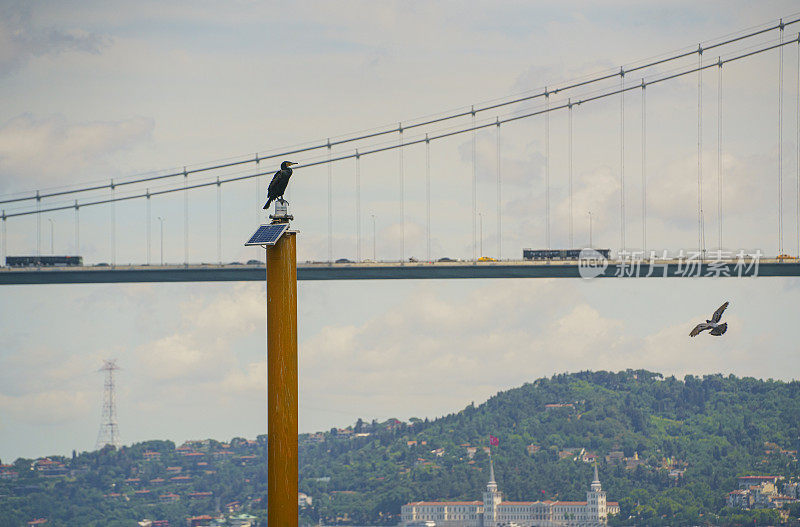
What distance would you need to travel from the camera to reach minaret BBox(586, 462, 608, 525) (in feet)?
307

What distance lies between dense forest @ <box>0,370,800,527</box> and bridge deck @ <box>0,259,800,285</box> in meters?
45.1

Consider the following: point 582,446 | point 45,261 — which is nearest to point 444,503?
point 582,446

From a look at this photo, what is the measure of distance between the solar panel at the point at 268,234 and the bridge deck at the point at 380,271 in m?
34.7

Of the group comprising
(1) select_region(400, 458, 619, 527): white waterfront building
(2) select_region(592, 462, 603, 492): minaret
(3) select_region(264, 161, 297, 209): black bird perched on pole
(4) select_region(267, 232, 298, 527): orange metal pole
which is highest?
(3) select_region(264, 161, 297, 209): black bird perched on pole

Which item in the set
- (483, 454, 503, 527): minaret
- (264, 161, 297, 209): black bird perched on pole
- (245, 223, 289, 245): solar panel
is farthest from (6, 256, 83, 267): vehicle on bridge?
(483, 454, 503, 527): minaret

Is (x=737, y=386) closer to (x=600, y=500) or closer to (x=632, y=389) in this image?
(x=632, y=389)

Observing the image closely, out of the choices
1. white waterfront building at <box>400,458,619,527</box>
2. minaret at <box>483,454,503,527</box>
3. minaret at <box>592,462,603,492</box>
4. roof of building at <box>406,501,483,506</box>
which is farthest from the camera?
minaret at <box>483,454,503,527</box>

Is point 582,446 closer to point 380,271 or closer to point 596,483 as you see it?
point 596,483

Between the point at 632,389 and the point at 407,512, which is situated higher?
the point at 632,389

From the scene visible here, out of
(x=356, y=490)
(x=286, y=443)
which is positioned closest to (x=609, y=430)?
→ (x=356, y=490)

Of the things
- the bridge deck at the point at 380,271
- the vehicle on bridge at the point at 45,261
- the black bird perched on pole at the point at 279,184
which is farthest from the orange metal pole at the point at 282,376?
the vehicle on bridge at the point at 45,261

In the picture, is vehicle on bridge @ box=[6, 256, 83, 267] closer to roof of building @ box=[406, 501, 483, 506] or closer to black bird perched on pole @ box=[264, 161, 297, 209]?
black bird perched on pole @ box=[264, 161, 297, 209]

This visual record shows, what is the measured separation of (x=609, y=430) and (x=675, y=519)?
11.4 meters

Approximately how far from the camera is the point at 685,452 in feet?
316
